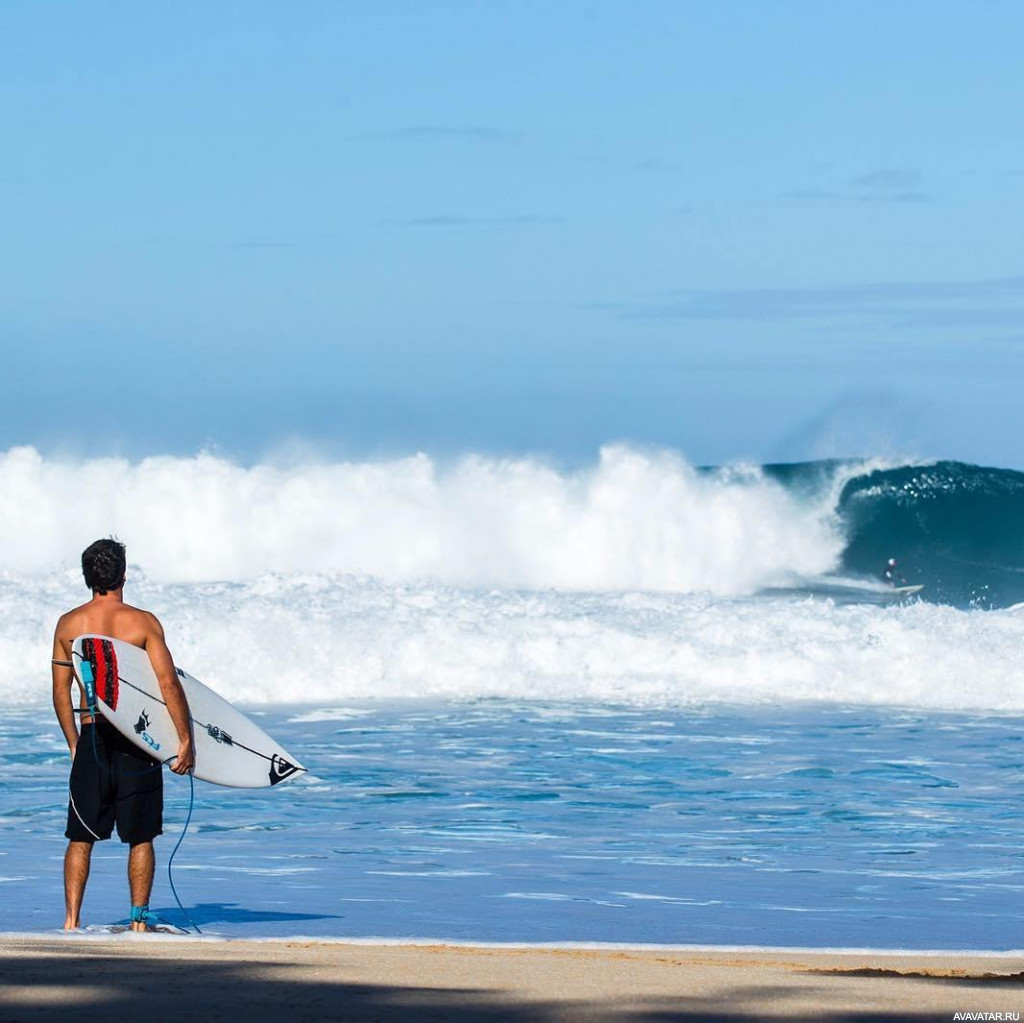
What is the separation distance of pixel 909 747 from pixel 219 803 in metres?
4.90

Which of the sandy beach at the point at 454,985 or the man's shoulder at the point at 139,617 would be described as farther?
the man's shoulder at the point at 139,617

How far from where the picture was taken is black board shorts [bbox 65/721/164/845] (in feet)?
17.5

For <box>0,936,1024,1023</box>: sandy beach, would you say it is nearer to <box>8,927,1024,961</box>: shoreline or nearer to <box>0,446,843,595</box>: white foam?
<box>8,927,1024,961</box>: shoreline

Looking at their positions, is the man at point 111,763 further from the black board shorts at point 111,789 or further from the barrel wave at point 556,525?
the barrel wave at point 556,525

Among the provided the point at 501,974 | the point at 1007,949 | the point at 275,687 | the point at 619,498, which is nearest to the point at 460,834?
the point at 1007,949

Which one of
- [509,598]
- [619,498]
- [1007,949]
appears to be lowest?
[1007,949]

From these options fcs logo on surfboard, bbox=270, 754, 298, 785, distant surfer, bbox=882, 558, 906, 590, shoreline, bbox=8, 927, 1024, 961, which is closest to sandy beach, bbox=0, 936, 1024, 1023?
shoreline, bbox=8, 927, 1024, 961

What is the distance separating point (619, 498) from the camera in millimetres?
30656

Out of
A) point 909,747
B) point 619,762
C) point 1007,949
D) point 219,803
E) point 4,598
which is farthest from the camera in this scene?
point 4,598

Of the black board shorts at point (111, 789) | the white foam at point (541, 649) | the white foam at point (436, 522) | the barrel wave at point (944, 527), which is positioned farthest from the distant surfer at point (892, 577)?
the black board shorts at point (111, 789)

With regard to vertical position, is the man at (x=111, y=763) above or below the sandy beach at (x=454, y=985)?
above

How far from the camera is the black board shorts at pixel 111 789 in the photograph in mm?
5320

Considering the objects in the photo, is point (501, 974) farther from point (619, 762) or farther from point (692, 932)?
point (619, 762)

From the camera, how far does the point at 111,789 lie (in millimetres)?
5355
